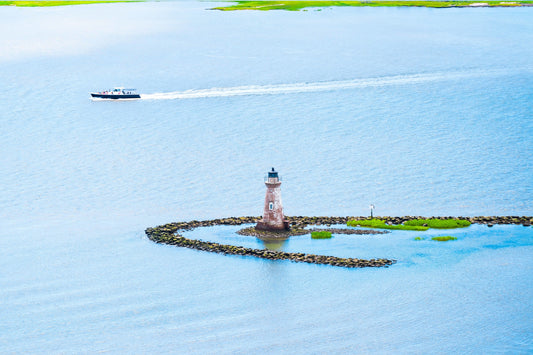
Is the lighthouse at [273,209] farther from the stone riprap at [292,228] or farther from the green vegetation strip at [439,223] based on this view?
the green vegetation strip at [439,223]

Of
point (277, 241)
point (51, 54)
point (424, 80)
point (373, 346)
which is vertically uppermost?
point (51, 54)

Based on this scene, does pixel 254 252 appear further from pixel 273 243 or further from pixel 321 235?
pixel 321 235

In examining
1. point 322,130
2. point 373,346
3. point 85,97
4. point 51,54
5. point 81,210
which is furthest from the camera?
point 51,54

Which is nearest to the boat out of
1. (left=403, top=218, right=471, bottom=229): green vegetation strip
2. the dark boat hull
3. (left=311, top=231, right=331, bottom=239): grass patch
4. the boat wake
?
the dark boat hull

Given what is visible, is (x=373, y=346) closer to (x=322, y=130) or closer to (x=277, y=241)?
(x=277, y=241)

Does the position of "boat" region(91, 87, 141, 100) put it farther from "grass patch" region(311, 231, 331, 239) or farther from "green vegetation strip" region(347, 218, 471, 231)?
"grass patch" region(311, 231, 331, 239)

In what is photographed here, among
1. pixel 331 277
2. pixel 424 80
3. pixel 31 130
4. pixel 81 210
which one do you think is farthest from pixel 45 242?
pixel 424 80
